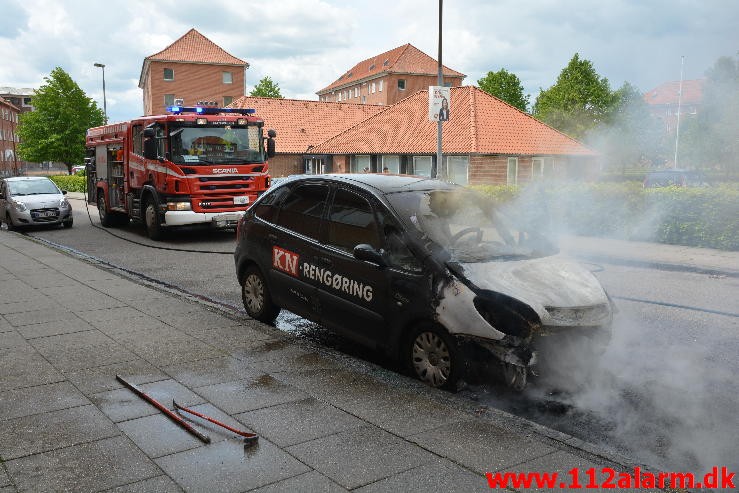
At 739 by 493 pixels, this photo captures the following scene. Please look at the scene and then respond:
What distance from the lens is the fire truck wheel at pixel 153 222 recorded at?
576 inches

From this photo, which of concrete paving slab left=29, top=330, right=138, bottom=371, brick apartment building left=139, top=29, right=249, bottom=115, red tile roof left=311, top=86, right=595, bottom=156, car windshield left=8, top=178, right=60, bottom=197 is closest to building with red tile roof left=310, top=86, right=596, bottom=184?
red tile roof left=311, top=86, right=595, bottom=156

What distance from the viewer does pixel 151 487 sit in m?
3.22

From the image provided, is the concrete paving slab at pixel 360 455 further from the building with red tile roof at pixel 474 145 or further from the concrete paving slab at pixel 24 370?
the building with red tile roof at pixel 474 145

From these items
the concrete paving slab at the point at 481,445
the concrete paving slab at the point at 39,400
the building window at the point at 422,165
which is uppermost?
the building window at the point at 422,165

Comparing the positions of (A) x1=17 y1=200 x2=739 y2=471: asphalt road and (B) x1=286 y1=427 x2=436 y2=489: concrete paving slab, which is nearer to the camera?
(B) x1=286 y1=427 x2=436 y2=489: concrete paving slab

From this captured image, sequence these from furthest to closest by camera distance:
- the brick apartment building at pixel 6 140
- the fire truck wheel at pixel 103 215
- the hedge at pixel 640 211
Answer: the brick apartment building at pixel 6 140, the fire truck wheel at pixel 103 215, the hedge at pixel 640 211

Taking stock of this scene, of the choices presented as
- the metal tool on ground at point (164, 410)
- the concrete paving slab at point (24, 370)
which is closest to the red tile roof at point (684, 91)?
the metal tool on ground at point (164, 410)

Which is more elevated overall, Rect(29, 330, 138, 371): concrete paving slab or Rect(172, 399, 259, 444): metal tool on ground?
Rect(172, 399, 259, 444): metal tool on ground

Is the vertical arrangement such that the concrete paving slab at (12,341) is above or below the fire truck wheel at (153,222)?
below

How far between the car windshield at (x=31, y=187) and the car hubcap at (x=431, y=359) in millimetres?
16613

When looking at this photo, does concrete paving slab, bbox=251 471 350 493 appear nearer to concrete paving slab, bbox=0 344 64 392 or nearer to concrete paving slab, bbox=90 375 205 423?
concrete paving slab, bbox=90 375 205 423

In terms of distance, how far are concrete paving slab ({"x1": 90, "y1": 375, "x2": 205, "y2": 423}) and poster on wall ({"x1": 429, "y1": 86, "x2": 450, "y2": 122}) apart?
42.4ft

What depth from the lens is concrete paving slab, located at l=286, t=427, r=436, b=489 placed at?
3352 mm

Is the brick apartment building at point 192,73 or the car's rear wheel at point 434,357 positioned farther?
the brick apartment building at point 192,73
